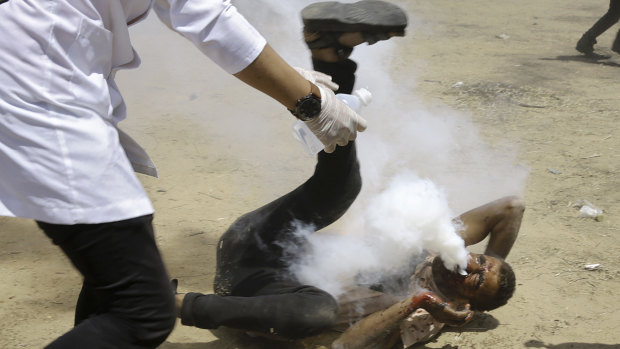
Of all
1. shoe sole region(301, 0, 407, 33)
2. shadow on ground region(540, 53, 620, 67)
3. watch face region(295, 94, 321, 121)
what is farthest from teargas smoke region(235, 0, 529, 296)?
shadow on ground region(540, 53, 620, 67)

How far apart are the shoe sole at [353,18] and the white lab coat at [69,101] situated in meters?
1.23

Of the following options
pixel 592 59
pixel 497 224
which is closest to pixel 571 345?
pixel 497 224

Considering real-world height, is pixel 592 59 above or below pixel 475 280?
below

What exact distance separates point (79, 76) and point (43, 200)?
10.7 inches

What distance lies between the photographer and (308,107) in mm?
1740

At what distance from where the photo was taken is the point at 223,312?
243 cm

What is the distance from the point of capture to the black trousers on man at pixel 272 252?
2416 millimetres

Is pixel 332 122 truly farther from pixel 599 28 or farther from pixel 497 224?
pixel 599 28

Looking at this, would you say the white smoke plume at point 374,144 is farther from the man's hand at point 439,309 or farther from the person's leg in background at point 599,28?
the person's leg in background at point 599,28

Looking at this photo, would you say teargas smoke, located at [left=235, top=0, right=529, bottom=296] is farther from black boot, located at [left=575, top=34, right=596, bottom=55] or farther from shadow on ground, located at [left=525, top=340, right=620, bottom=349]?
black boot, located at [left=575, top=34, right=596, bottom=55]

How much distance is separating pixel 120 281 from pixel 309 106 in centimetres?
65

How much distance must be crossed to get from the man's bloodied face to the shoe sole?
995 millimetres

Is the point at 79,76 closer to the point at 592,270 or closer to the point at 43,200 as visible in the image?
the point at 43,200

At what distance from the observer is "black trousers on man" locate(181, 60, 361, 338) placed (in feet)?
7.93
